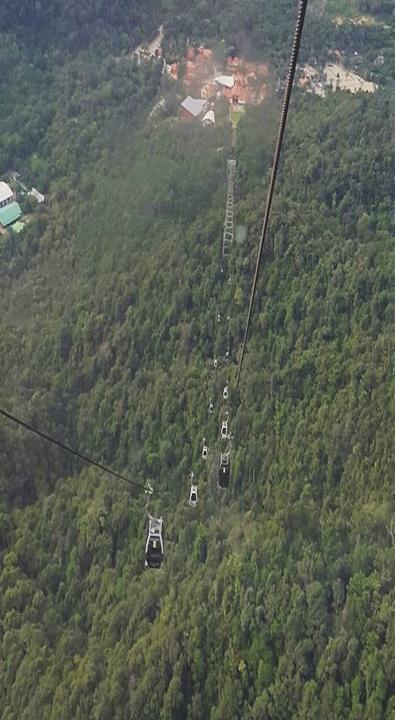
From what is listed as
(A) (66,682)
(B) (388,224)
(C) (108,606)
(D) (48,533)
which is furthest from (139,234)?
(A) (66,682)

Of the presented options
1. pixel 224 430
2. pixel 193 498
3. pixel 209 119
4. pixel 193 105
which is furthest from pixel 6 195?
pixel 193 498

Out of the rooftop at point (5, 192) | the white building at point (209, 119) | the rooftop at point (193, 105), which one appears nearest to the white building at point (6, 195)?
the rooftop at point (5, 192)

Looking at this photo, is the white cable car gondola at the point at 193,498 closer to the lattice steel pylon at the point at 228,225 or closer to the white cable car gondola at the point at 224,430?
the white cable car gondola at the point at 224,430

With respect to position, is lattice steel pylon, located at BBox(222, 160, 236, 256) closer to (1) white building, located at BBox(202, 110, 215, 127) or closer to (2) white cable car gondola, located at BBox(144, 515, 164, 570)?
(1) white building, located at BBox(202, 110, 215, 127)

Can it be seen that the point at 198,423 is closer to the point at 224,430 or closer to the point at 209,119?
the point at 224,430

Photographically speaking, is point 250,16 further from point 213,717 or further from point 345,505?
point 213,717
